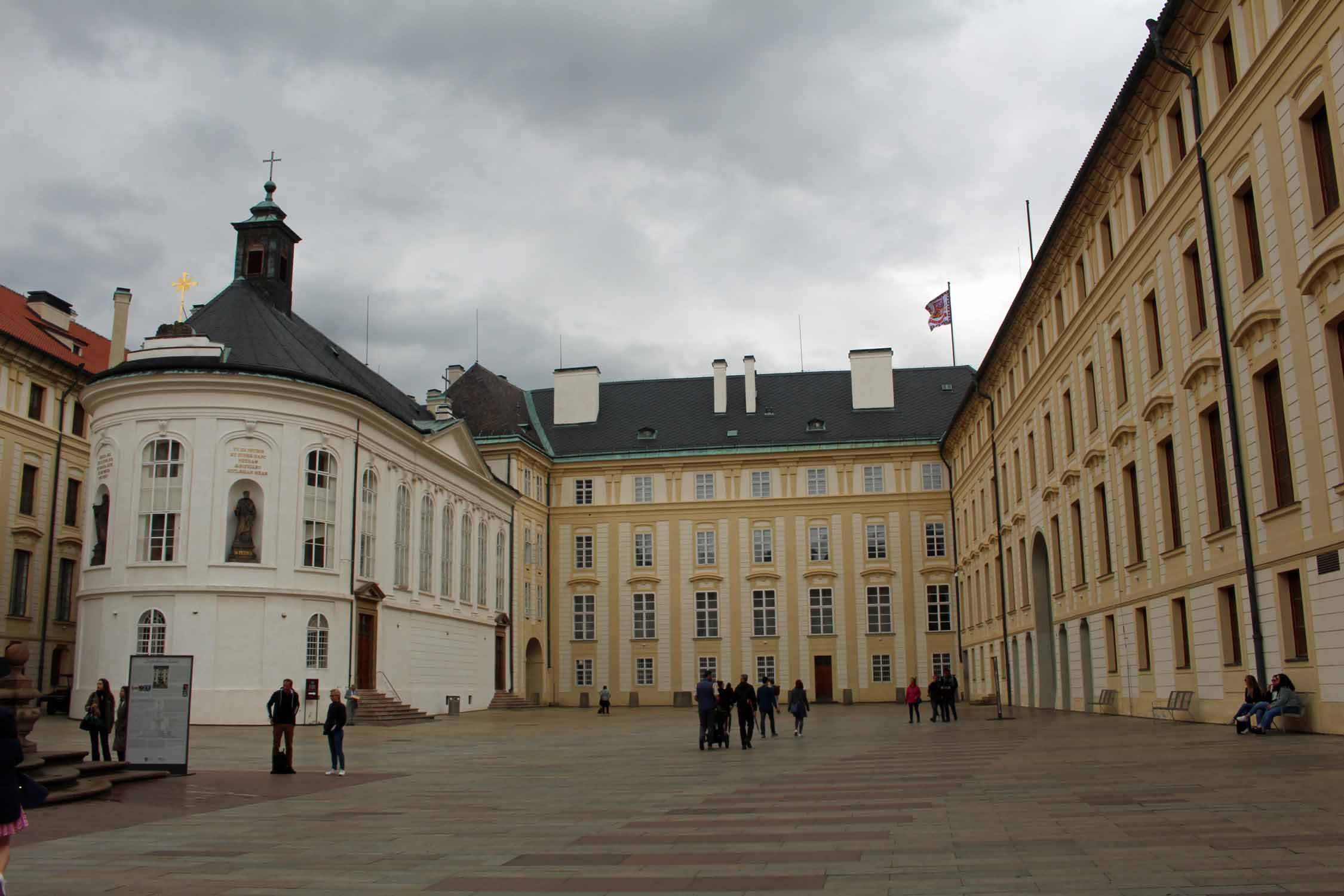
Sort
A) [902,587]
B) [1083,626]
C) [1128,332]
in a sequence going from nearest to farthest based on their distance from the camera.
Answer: [1128,332] → [1083,626] → [902,587]

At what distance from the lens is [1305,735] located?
1969 cm

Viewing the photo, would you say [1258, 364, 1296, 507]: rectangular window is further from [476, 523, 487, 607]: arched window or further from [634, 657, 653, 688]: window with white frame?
[634, 657, 653, 688]: window with white frame

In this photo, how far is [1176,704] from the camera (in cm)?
2716

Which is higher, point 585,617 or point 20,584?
point 20,584

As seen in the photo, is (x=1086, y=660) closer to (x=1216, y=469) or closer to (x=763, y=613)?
(x=1216, y=469)

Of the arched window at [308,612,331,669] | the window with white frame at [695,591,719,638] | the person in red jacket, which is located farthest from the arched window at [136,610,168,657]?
the window with white frame at [695,591,719,638]

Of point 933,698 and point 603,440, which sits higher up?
point 603,440

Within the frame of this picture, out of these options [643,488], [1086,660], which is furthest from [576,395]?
[1086,660]

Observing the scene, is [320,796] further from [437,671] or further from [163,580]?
[437,671]

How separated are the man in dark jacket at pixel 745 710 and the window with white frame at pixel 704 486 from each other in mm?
40939

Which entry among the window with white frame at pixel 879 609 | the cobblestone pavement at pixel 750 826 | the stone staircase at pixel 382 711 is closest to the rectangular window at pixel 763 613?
the window with white frame at pixel 879 609

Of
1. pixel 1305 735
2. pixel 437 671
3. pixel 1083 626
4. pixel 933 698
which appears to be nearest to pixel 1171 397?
pixel 1305 735

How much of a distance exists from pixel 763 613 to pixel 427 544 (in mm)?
23107

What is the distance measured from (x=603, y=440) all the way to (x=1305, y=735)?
179 ft
